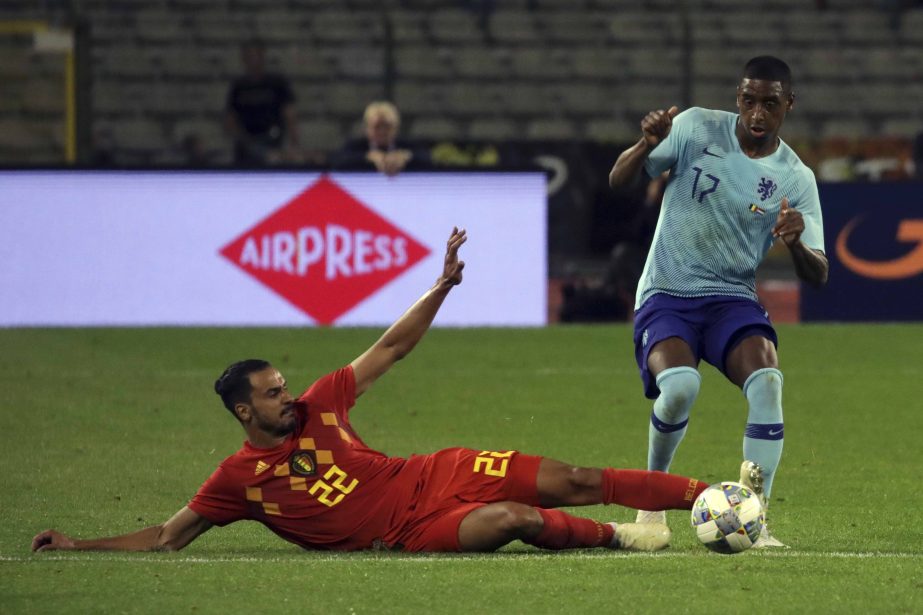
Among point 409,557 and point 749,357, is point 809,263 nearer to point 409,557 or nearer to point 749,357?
point 749,357

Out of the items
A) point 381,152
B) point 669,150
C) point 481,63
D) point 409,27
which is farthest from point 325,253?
point 669,150

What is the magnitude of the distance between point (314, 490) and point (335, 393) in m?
0.46

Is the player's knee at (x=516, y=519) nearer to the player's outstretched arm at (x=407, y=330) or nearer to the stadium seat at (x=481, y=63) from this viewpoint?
the player's outstretched arm at (x=407, y=330)

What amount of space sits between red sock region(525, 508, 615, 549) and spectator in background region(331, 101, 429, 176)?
866cm

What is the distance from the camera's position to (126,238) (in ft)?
48.9

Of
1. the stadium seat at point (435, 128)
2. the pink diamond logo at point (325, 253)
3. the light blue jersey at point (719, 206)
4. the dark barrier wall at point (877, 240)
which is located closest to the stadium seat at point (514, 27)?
the stadium seat at point (435, 128)

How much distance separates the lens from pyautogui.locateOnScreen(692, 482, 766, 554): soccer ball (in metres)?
6.19

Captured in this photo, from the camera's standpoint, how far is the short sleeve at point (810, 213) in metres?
7.02

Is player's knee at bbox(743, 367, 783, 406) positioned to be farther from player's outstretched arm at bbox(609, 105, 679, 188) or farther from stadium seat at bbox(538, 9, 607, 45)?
stadium seat at bbox(538, 9, 607, 45)

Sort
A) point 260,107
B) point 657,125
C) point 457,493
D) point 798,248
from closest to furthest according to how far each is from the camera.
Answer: point 457,493, point 798,248, point 657,125, point 260,107

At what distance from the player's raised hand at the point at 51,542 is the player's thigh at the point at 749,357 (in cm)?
267

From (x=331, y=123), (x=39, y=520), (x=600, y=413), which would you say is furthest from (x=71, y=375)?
(x=331, y=123)

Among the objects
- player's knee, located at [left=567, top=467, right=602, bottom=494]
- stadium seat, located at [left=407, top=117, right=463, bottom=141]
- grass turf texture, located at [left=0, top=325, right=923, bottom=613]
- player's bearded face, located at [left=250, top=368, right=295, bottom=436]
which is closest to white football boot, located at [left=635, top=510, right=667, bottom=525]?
grass turf texture, located at [left=0, top=325, right=923, bottom=613]

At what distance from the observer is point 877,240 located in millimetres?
15367
